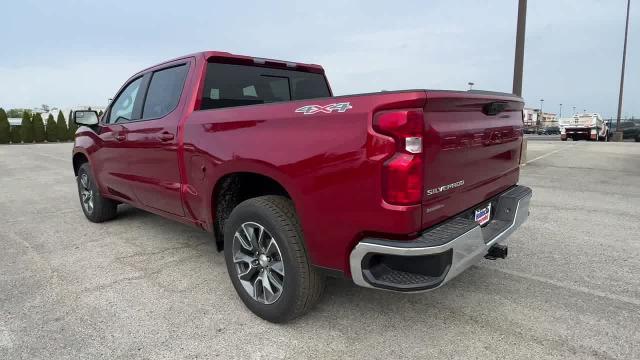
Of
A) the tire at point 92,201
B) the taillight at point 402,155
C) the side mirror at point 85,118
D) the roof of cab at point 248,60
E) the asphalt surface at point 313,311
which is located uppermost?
the roof of cab at point 248,60

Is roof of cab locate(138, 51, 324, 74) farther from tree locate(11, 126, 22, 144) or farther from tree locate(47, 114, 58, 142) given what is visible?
tree locate(47, 114, 58, 142)

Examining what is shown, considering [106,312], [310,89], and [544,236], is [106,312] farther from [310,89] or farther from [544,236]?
[544,236]

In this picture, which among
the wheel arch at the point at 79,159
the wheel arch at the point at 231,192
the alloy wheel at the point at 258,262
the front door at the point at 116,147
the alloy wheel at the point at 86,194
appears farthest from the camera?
the wheel arch at the point at 79,159

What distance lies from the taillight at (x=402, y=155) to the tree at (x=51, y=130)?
3742cm

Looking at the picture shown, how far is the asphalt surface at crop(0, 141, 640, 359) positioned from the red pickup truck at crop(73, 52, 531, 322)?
35 centimetres

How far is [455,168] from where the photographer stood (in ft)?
7.68

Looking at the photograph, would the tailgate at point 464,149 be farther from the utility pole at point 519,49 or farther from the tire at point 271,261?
the utility pole at point 519,49

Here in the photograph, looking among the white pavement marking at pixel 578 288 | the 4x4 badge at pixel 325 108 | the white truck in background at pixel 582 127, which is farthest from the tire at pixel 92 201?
the white truck in background at pixel 582 127

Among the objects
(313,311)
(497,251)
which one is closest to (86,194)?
(313,311)

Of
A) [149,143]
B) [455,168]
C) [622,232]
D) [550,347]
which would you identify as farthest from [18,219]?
[622,232]

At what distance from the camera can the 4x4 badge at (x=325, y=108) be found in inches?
84.8

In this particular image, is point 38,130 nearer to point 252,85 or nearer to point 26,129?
point 26,129

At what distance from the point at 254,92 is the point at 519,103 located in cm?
223

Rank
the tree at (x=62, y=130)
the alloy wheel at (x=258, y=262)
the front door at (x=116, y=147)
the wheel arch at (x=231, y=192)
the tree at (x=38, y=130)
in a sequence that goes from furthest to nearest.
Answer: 1. the tree at (x=62, y=130)
2. the tree at (x=38, y=130)
3. the front door at (x=116, y=147)
4. the wheel arch at (x=231, y=192)
5. the alloy wheel at (x=258, y=262)
